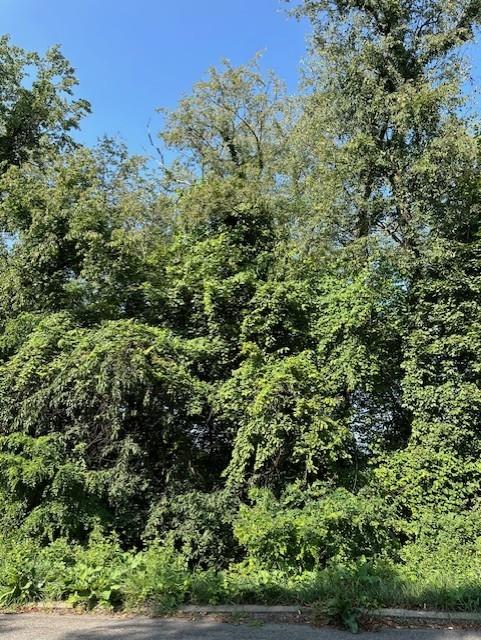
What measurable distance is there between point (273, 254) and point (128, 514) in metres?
5.58

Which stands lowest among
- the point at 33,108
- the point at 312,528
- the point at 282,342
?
the point at 312,528

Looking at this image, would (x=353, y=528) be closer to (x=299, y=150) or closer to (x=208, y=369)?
(x=208, y=369)

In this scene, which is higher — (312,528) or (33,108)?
(33,108)

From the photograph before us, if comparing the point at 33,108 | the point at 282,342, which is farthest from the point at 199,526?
the point at 33,108

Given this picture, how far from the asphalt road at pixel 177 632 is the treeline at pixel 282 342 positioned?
3058mm

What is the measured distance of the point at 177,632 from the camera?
4828 millimetres

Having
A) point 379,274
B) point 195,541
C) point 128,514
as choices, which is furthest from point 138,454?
point 379,274

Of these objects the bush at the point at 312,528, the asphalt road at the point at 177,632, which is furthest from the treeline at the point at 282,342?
the asphalt road at the point at 177,632

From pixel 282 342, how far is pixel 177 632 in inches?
266

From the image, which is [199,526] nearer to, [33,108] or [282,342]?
[282,342]

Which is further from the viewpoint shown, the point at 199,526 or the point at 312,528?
the point at 199,526

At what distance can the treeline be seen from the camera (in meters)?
9.20

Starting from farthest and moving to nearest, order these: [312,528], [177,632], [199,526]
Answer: [199,526] < [312,528] < [177,632]

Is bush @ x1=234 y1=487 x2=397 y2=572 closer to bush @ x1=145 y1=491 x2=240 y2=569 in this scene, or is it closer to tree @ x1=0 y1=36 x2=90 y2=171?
bush @ x1=145 y1=491 x2=240 y2=569
